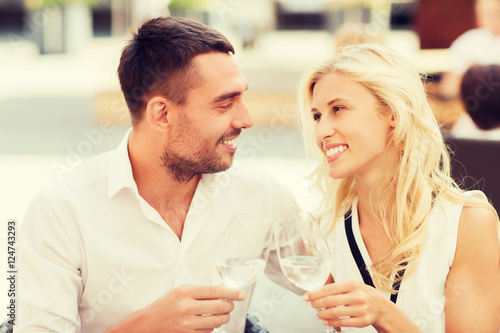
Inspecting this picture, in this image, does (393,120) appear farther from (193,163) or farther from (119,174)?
(119,174)

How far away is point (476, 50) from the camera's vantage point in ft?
20.0

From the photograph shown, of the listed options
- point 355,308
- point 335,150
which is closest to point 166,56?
point 335,150

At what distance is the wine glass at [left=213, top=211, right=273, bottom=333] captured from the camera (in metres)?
1.49

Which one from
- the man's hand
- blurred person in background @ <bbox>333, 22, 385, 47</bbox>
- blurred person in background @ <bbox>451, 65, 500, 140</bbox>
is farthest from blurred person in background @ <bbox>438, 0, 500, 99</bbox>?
the man's hand

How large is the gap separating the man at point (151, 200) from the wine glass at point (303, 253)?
1.09ft

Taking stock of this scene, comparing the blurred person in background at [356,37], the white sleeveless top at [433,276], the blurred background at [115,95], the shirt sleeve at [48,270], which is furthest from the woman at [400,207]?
the blurred person in background at [356,37]

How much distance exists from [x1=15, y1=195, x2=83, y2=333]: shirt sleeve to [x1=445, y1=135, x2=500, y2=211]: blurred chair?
1417 millimetres

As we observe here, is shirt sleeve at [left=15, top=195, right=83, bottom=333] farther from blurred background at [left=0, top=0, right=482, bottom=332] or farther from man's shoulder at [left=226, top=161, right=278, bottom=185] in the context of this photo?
blurred background at [left=0, top=0, right=482, bottom=332]

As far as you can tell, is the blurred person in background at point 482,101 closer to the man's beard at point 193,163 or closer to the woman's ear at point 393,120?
the woman's ear at point 393,120

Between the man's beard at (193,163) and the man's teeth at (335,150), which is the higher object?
the man's teeth at (335,150)

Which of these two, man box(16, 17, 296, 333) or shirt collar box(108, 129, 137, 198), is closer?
man box(16, 17, 296, 333)

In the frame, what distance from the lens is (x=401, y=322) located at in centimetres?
166

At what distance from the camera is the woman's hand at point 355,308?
58.6 inches

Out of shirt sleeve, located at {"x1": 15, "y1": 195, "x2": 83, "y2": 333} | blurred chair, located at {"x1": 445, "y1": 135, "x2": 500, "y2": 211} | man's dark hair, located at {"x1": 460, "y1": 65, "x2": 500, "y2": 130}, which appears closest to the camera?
shirt sleeve, located at {"x1": 15, "y1": 195, "x2": 83, "y2": 333}
